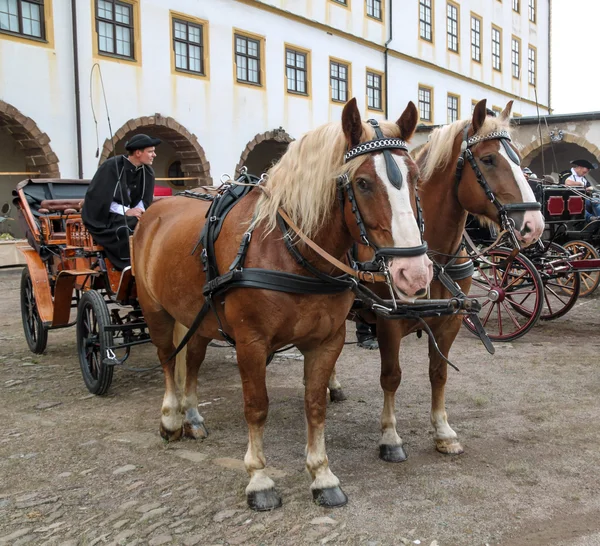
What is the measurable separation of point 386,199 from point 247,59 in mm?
16360

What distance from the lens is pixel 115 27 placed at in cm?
1461

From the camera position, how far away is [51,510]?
304 centimetres

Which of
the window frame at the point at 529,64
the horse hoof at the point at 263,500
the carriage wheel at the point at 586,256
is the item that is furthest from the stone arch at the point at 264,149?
the window frame at the point at 529,64

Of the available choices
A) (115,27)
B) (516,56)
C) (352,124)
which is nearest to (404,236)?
(352,124)

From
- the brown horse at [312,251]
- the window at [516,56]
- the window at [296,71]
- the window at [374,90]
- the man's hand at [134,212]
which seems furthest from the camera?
the window at [516,56]

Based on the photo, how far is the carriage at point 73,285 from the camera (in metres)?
4.98

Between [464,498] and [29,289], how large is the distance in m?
5.23

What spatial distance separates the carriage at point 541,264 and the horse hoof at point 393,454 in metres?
2.94

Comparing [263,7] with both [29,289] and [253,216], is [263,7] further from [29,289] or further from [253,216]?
[253,216]

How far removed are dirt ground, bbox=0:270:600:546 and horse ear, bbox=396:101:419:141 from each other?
1.73 metres

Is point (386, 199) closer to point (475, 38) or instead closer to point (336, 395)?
point (336, 395)

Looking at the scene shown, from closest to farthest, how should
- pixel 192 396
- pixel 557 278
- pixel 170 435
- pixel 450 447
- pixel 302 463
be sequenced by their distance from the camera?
pixel 302 463 → pixel 450 447 → pixel 170 435 → pixel 192 396 → pixel 557 278

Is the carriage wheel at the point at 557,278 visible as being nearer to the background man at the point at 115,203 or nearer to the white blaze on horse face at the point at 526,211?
the white blaze on horse face at the point at 526,211

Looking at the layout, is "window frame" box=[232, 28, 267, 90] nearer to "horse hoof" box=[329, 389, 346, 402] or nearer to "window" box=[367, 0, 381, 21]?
"window" box=[367, 0, 381, 21]
